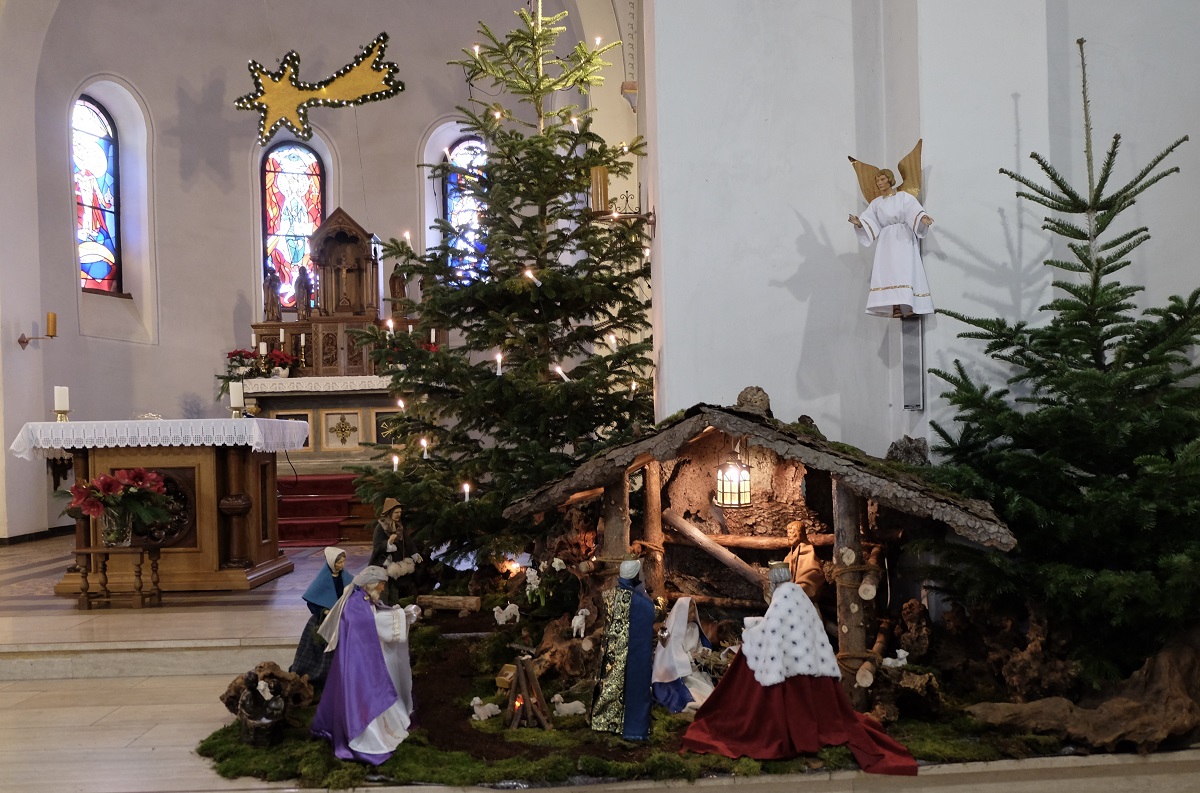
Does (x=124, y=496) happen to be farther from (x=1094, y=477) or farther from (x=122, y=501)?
(x=1094, y=477)

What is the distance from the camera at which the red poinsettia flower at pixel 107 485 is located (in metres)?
7.99

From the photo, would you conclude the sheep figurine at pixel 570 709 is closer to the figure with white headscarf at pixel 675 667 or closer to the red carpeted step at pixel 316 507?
the figure with white headscarf at pixel 675 667

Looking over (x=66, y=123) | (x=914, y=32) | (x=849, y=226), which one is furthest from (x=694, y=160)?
(x=66, y=123)

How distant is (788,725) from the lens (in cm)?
494

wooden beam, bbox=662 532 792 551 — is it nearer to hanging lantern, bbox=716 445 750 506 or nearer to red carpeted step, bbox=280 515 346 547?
hanging lantern, bbox=716 445 750 506

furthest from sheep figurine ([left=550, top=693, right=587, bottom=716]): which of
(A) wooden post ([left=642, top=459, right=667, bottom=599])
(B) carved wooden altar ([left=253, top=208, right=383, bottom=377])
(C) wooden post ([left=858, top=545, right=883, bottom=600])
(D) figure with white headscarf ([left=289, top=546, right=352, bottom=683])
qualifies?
(B) carved wooden altar ([left=253, top=208, right=383, bottom=377])

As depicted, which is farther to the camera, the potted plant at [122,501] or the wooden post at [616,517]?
the potted plant at [122,501]

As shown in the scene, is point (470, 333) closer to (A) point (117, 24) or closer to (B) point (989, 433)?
(B) point (989, 433)

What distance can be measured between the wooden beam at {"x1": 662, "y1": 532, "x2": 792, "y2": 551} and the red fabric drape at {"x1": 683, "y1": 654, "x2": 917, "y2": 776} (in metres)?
1.73

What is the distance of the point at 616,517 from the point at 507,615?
5.03ft

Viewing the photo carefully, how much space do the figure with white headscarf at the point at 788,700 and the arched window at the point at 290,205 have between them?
13.4 metres

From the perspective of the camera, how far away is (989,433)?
239 inches

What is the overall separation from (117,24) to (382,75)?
452 centimetres

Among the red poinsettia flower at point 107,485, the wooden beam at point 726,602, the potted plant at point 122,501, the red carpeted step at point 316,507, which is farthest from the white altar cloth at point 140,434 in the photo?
the wooden beam at point 726,602
